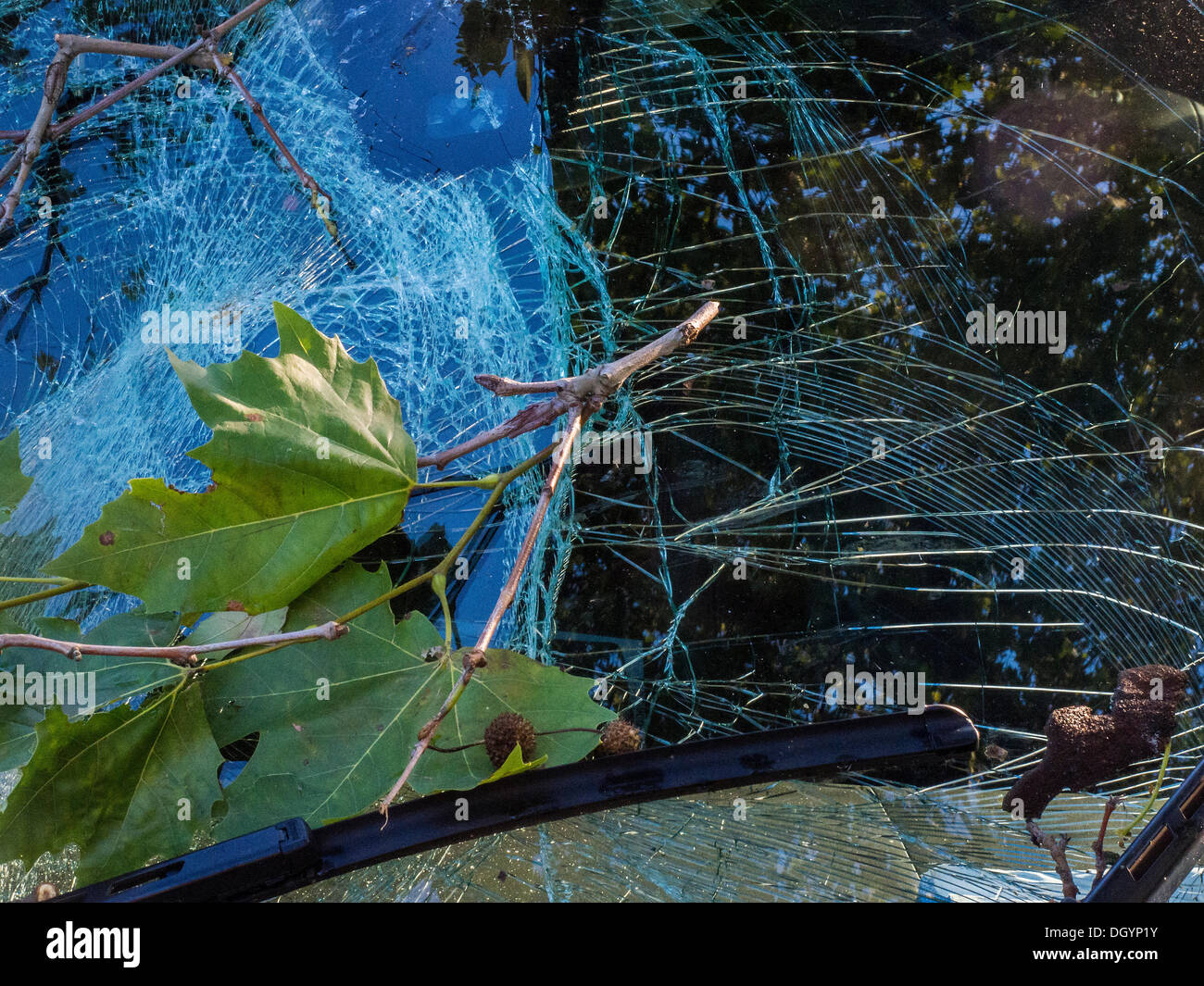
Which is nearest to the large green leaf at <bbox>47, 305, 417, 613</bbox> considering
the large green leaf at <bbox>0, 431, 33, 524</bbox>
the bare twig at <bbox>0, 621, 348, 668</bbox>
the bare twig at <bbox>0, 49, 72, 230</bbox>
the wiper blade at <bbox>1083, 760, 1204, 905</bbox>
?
the bare twig at <bbox>0, 621, 348, 668</bbox>

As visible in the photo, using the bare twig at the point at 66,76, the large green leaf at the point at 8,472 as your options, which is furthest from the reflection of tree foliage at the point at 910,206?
the large green leaf at the point at 8,472

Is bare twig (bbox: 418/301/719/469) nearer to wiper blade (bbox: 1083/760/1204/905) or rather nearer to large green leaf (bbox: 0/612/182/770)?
large green leaf (bbox: 0/612/182/770)

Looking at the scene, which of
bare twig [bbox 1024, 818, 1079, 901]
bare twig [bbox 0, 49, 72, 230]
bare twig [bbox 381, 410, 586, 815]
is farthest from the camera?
bare twig [bbox 0, 49, 72, 230]

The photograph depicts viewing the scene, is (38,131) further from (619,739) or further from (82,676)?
(619,739)

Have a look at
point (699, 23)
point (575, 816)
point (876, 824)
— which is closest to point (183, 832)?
point (575, 816)

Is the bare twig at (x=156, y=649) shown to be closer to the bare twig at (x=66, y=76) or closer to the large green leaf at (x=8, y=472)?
the large green leaf at (x=8, y=472)
